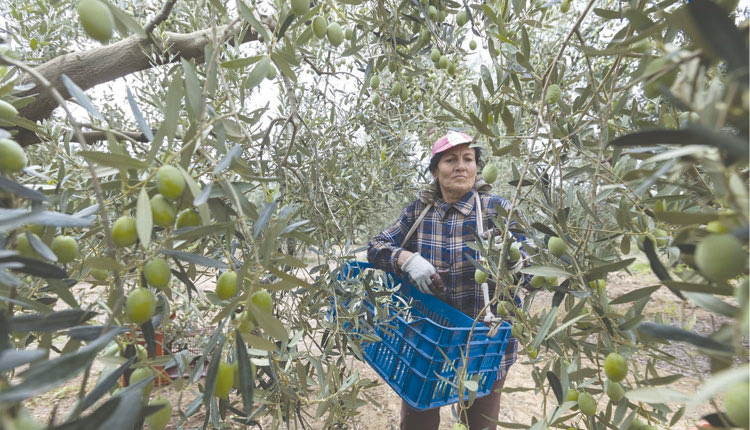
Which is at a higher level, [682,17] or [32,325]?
[682,17]

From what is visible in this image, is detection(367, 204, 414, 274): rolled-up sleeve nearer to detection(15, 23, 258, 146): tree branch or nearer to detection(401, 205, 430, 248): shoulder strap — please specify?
detection(401, 205, 430, 248): shoulder strap

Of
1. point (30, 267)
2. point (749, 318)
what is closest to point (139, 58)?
point (30, 267)

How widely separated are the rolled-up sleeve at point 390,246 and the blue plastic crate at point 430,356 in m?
0.41

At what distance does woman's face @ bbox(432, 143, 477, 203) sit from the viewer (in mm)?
2467

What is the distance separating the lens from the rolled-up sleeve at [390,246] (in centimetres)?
246

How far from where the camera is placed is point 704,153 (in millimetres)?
293

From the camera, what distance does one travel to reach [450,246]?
253cm

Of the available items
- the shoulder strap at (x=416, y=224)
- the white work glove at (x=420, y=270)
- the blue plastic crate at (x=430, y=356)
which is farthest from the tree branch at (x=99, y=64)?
the shoulder strap at (x=416, y=224)

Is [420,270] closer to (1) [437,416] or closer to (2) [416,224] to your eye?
(2) [416,224]

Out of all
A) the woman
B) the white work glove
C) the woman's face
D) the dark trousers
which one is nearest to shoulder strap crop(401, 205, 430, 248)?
the woman

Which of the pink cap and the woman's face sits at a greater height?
the pink cap

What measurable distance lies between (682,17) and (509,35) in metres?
0.71

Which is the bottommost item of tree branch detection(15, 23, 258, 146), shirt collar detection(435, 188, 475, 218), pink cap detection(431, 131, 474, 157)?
shirt collar detection(435, 188, 475, 218)

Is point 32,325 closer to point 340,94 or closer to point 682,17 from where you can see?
point 682,17
